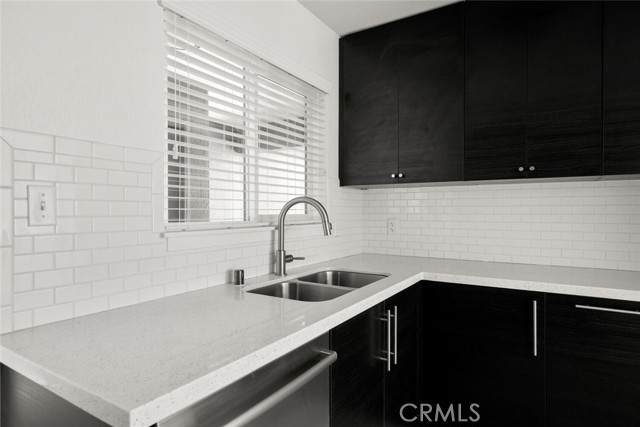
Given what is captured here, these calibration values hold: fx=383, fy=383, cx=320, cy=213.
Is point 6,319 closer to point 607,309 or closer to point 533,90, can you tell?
point 607,309

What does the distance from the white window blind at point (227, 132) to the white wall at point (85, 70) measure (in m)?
0.11

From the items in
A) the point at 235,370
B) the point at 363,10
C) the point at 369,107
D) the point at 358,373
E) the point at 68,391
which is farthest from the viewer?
the point at 369,107

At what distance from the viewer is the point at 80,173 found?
1.20m

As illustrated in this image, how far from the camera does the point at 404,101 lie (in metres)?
2.45

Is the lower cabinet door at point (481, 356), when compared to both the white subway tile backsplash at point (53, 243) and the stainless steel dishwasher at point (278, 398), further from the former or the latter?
the white subway tile backsplash at point (53, 243)

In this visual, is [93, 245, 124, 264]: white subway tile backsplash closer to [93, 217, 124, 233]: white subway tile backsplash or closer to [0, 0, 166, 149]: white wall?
[93, 217, 124, 233]: white subway tile backsplash

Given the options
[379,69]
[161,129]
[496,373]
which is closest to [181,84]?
[161,129]

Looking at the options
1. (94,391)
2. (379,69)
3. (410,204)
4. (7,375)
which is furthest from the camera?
(410,204)

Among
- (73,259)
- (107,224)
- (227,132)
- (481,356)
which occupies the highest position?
(227,132)

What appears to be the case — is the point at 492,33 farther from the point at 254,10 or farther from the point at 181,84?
the point at 181,84

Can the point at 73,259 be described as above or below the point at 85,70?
below

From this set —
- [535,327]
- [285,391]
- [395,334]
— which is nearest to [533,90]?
[535,327]

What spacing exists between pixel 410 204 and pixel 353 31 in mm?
1268

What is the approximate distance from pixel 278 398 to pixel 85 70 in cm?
116
